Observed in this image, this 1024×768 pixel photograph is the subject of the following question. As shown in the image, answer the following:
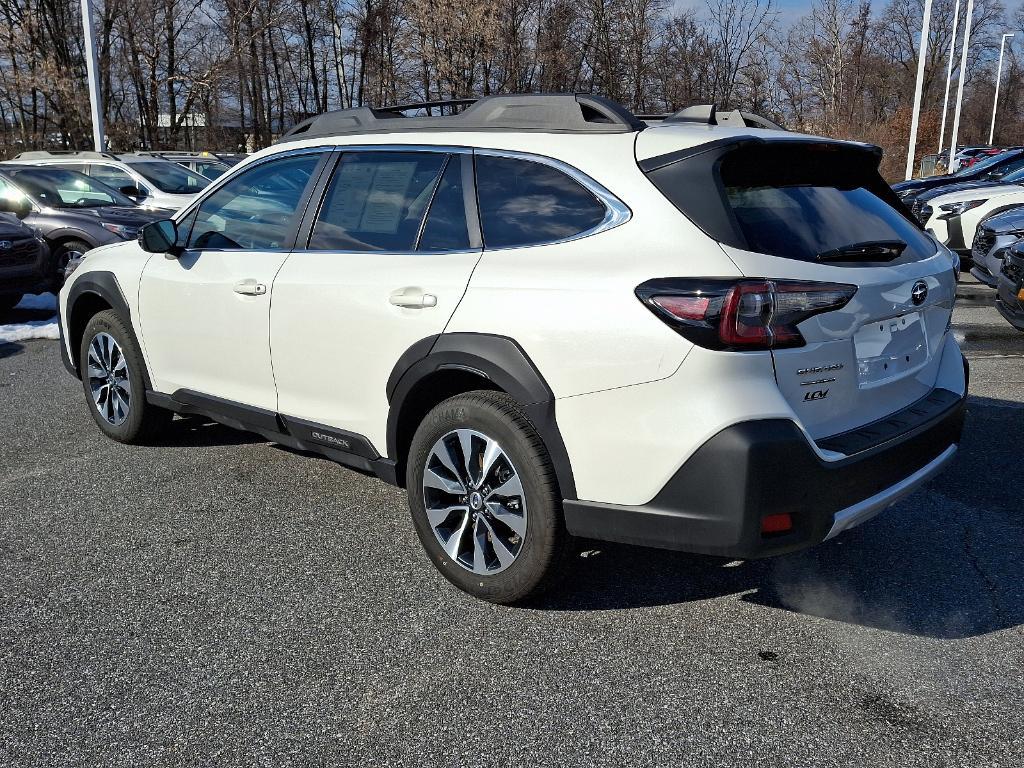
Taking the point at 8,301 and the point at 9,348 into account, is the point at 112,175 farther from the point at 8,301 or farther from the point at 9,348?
the point at 9,348

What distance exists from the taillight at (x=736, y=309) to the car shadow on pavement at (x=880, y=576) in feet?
3.52

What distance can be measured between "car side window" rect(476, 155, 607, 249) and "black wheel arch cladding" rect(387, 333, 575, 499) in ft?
1.31

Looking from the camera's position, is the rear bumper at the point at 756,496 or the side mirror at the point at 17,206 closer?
the rear bumper at the point at 756,496

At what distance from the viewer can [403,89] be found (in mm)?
38125

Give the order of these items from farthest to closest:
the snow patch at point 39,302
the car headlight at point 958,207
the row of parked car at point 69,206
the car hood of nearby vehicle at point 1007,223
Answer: the car headlight at point 958,207 → the snow patch at point 39,302 → the row of parked car at point 69,206 → the car hood of nearby vehicle at point 1007,223

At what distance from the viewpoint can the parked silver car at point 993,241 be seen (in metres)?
9.45

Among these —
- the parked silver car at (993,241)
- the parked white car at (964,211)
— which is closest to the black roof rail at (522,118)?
the parked silver car at (993,241)

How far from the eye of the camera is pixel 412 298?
140 inches

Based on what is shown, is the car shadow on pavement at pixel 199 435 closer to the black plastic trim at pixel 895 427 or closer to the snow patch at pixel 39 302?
the black plastic trim at pixel 895 427

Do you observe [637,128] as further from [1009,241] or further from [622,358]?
[1009,241]

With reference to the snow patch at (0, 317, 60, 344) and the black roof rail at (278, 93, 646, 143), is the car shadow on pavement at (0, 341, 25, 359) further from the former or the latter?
the black roof rail at (278, 93, 646, 143)

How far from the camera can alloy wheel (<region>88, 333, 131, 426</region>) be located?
5.34 meters

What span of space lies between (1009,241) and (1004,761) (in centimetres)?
821

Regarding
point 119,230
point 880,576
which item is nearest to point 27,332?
point 119,230
